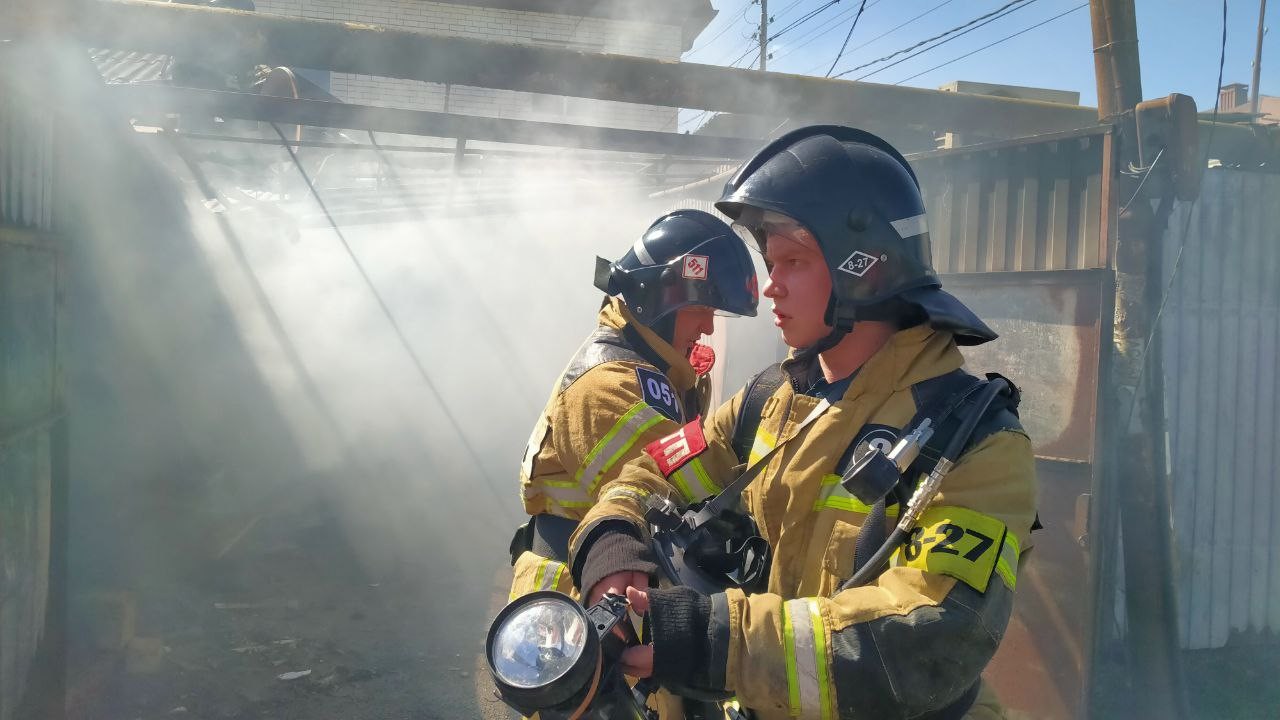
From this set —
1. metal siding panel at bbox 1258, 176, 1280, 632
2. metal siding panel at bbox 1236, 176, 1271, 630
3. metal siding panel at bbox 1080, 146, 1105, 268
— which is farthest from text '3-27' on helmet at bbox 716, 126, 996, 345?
metal siding panel at bbox 1258, 176, 1280, 632

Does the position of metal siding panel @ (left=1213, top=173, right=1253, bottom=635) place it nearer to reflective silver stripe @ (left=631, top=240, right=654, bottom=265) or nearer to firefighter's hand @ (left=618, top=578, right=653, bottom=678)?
reflective silver stripe @ (left=631, top=240, right=654, bottom=265)

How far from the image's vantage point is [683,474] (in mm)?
2164

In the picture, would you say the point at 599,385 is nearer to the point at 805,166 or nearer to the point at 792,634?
the point at 805,166

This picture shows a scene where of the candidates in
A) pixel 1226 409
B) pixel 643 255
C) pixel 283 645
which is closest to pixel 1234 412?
pixel 1226 409

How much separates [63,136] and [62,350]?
5.10 ft

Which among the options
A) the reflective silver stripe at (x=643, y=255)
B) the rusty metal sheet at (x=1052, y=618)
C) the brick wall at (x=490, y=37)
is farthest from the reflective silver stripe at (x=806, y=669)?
the brick wall at (x=490, y=37)

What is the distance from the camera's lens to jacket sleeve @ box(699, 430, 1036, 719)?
1389 millimetres

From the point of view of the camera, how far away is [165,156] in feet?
30.3

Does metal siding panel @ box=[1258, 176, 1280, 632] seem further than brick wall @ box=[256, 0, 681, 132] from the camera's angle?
No

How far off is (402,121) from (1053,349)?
5.55 metres

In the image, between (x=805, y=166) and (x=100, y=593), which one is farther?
(x=100, y=593)

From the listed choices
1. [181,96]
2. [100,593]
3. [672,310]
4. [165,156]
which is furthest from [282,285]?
[672,310]

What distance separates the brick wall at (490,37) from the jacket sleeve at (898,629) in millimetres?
19500

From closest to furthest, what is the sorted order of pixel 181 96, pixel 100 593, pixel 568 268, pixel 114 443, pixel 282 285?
pixel 100 593
pixel 181 96
pixel 114 443
pixel 282 285
pixel 568 268
